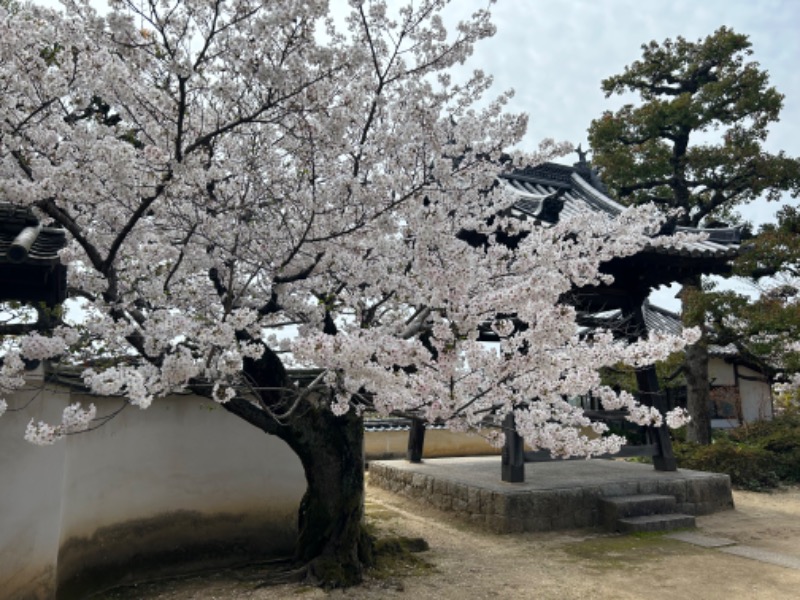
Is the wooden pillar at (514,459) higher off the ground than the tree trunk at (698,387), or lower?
lower

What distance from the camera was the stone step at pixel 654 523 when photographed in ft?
25.7

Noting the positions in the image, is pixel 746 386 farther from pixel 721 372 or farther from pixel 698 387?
pixel 698 387

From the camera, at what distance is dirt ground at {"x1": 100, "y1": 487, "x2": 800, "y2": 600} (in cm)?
542

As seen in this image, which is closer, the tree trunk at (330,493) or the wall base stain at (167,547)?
the wall base stain at (167,547)

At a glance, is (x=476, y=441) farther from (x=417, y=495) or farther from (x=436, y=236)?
(x=436, y=236)

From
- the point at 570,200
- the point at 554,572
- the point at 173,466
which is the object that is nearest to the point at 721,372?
the point at 570,200

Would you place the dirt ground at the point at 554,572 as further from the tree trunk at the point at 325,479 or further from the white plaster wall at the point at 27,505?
the white plaster wall at the point at 27,505

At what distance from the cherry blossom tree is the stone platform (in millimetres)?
2772

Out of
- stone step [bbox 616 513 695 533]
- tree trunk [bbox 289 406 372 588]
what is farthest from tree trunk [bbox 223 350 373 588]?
stone step [bbox 616 513 695 533]

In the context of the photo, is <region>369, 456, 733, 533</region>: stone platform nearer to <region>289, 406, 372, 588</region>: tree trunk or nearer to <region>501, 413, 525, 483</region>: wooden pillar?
<region>501, 413, 525, 483</region>: wooden pillar

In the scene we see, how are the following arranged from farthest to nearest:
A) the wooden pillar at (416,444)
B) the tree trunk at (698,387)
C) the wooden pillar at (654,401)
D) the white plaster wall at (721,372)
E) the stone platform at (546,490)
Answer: the white plaster wall at (721,372) < the tree trunk at (698,387) < the wooden pillar at (416,444) < the wooden pillar at (654,401) < the stone platform at (546,490)

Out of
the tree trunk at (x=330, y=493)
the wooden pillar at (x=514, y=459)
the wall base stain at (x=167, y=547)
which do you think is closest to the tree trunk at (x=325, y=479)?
the tree trunk at (x=330, y=493)

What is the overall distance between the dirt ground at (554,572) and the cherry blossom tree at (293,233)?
68cm

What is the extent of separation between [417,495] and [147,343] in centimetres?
693
